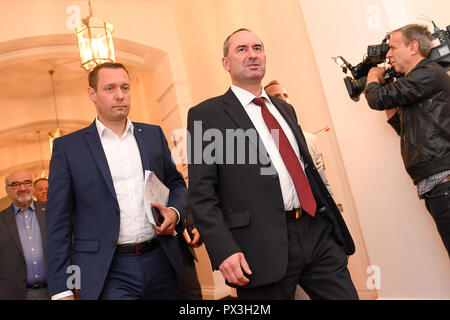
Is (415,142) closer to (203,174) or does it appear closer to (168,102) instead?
(203,174)

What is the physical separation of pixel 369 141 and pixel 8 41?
486cm

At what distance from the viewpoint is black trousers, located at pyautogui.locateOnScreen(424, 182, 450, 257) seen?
2387 mm

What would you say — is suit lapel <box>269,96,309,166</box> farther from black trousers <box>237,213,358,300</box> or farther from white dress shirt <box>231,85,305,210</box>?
black trousers <box>237,213,358,300</box>

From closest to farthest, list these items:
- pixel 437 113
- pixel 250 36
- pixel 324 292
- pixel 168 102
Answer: pixel 324 292
pixel 250 36
pixel 437 113
pixel 168 102

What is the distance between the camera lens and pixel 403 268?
312 cm

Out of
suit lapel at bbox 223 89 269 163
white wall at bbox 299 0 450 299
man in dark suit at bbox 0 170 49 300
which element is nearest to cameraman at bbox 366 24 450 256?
white wall at bbox 299 0 450 299

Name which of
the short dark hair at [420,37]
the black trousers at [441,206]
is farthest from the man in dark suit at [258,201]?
the short dark hair at [420,37]

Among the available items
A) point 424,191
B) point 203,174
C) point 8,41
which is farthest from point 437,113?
point 8,41

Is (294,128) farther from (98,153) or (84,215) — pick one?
(84,215)

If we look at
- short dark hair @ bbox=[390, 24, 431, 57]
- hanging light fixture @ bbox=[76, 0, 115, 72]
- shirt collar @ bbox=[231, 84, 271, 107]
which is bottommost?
shirt collar @ bbox=[231, 84, 271, 107]

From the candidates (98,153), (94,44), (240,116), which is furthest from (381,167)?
(94,44)

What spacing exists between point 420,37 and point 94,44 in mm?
2925

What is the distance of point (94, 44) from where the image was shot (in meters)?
4.07

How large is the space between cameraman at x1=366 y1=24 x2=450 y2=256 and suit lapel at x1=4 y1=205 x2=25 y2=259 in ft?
9.47
